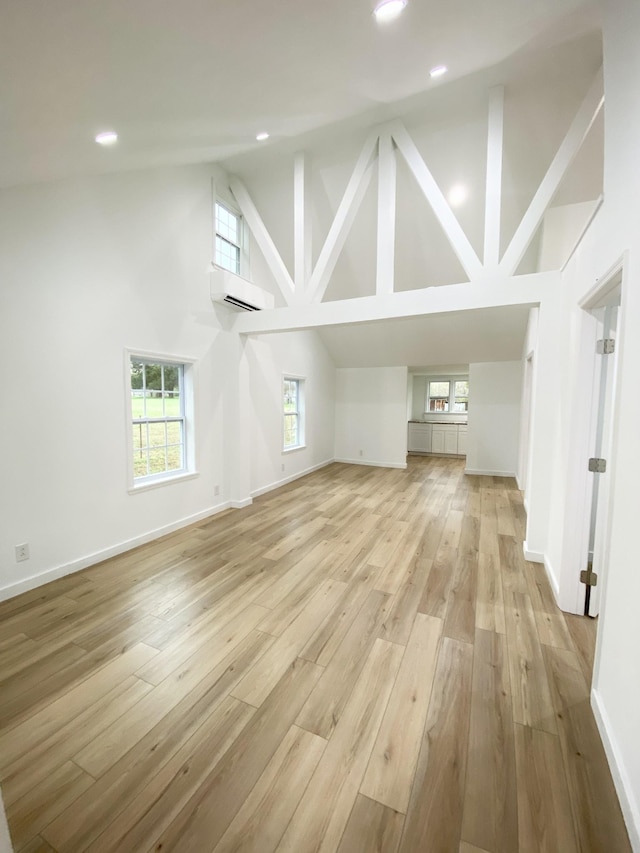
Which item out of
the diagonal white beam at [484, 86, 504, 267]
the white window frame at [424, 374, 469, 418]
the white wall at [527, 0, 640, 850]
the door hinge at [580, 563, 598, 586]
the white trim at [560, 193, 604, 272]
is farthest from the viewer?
the white window frame at [424, 374, 469, 418]

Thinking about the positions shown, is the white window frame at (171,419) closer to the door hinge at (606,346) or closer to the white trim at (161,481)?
the white trim at (161,481)

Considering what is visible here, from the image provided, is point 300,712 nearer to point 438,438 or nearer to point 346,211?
point 346,211

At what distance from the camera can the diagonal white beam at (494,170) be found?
113 inches

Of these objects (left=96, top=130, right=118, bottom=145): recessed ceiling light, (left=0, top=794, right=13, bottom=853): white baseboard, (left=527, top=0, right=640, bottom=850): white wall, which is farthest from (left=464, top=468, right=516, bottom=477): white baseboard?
(left=0, top=794, right=13, bottom=853): white baseboard

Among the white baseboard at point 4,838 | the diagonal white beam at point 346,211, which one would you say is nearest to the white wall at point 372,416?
the diagonal white beam at point 346,211

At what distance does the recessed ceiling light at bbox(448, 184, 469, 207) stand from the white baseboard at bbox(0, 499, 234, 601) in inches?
199

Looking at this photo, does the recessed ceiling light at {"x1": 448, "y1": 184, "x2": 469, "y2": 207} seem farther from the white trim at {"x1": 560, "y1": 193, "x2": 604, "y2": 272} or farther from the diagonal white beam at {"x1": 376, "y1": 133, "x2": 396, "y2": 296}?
the white trim at {"x1": 560, "y1": 193, "x2": 604, "y2": 272}

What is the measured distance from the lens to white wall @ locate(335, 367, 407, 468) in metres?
7.36

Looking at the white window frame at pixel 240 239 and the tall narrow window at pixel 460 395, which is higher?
the white window frame at pixel 240 239

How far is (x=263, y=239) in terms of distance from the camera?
400 centimetres

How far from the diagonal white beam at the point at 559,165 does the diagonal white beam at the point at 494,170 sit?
0.51ft

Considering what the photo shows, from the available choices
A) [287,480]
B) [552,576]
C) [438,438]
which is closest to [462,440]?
[438,438]

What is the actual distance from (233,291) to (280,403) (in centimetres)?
213

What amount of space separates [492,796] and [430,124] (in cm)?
489
